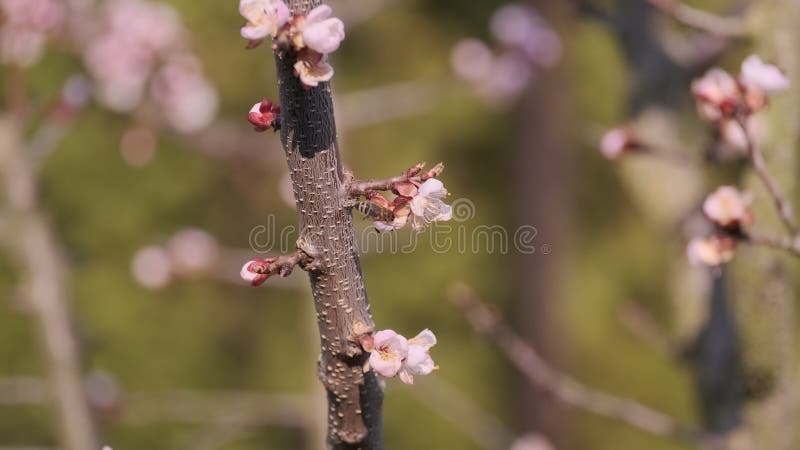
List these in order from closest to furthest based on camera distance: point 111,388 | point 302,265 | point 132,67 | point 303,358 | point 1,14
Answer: point 302,265
point 1,14
point 111,388
point 132,67
point 303,358

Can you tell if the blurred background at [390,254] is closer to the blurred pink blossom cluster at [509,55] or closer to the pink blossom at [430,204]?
the blurred pink blossom cluster at [509,55]

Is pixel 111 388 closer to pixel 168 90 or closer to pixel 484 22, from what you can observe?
pixel 168 90

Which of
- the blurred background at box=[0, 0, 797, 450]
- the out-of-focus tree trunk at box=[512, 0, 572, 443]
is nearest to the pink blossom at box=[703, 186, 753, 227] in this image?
the blurred background at box=[0, 0, 797, 450]

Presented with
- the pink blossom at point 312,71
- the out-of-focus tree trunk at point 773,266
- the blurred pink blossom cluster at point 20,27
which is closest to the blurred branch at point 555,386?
the out-of-focus tree trunk at point 773,266

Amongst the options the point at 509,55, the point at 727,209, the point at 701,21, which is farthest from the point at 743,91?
the point at 509,55

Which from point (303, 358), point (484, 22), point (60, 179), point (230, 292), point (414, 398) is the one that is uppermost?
point (484, 22)

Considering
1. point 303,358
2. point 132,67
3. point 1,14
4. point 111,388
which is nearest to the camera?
point 1,14

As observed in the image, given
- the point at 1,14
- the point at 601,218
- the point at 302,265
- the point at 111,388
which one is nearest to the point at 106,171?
the point at 111,388
